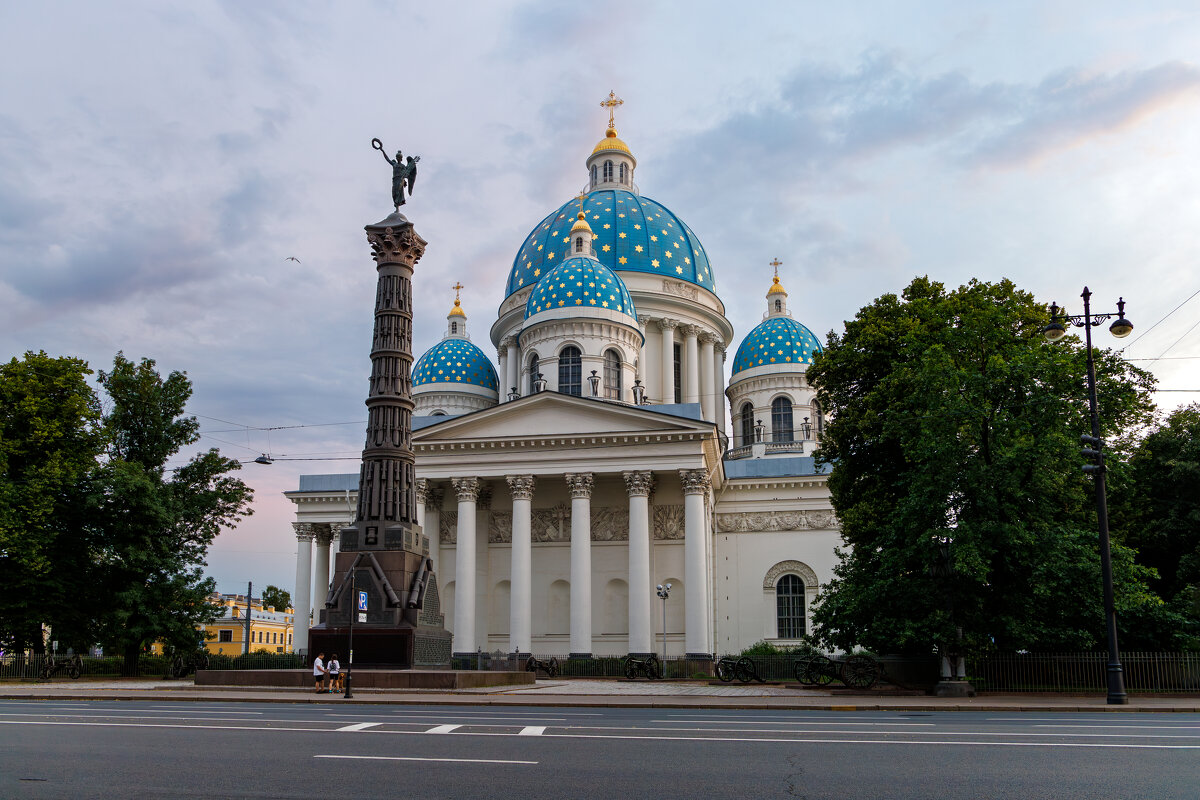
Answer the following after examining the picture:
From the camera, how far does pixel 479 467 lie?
140 feet

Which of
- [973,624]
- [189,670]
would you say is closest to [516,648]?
[189,670]

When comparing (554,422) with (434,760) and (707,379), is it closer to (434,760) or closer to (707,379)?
(707,379)

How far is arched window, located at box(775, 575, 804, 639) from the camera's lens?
47688 mm

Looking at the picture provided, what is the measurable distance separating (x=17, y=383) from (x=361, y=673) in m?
21.6

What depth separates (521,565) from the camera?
41000mm

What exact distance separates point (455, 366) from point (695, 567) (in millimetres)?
25282

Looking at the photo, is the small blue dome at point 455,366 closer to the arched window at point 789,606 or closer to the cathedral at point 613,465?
the cathedral at point 613,465

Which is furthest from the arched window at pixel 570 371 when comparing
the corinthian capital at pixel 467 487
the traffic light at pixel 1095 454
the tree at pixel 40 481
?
the traffic light at pixel 1095 454

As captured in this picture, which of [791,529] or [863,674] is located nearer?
Answer: [863,674]

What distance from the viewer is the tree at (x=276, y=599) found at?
132 m

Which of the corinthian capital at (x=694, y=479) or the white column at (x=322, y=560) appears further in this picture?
the white column at (x=322, y=560)

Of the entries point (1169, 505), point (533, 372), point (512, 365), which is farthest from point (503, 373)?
point (1169, 505)

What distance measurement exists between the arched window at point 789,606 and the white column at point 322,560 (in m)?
23.5

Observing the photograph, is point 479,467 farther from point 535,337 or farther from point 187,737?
point 187,737
